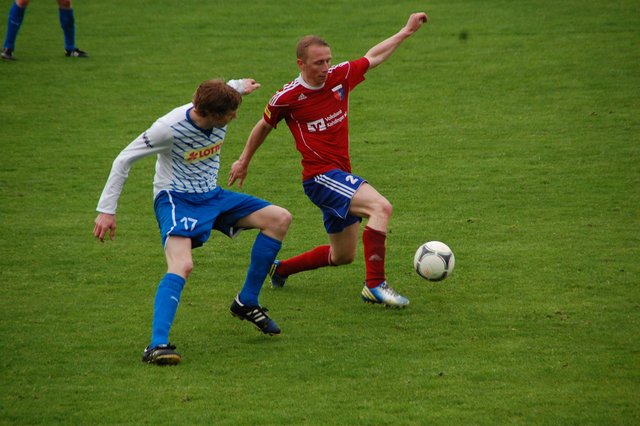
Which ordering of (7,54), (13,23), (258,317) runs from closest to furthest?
(258,317), (13,23), (7,54)

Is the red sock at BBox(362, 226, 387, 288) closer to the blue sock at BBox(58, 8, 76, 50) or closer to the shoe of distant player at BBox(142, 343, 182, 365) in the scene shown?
the shoe of distant player at BBox(142, 343, 182, 365)

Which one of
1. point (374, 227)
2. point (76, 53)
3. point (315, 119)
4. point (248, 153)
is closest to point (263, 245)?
point (374, 227)

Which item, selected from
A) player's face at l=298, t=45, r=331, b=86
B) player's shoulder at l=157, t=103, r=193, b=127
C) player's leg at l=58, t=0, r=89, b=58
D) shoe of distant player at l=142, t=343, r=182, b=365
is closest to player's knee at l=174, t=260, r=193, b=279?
shoe of distant player at l=142, t=343, r=182, b=365

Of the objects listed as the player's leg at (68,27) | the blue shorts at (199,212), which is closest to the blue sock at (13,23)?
the player's leg at (68,27)

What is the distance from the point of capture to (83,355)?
635cm

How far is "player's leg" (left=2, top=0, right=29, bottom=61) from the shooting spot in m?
14.8

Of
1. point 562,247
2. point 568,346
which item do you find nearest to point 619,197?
point 562,247

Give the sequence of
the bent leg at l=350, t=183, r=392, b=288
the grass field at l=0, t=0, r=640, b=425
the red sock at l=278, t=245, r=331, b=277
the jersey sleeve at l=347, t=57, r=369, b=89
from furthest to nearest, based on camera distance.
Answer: the red sock at l=278, t=245, r=331, b=277 < the jersey sleeve at l=347, t=57, r=369, b=89 < the bent leg at l=350, t=183, r=392, b=288 < the grass field at l=0, t=0, r=640, b=425

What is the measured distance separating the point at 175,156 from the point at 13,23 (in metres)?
9.75

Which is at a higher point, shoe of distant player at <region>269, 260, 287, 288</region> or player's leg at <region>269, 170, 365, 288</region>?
player's leg at <region>269, 170, 365, 288</region>

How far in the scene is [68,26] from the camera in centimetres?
1541

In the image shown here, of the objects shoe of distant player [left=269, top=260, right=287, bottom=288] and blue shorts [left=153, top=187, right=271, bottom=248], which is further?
shoe of distant player [left=269, top=260, right=287, bottom=288]

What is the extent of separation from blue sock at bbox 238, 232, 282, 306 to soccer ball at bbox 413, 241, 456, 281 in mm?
1253

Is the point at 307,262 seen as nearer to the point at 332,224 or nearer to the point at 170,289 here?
the point at 332,224
